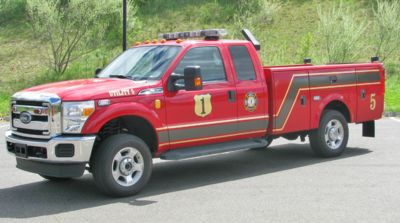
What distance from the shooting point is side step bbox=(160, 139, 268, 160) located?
7.48 m

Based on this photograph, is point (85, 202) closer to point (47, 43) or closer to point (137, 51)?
point (137, 51)

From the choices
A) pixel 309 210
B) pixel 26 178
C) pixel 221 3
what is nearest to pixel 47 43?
pixel 221 3

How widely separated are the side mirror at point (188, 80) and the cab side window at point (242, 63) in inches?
36.8

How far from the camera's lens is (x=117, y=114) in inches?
272

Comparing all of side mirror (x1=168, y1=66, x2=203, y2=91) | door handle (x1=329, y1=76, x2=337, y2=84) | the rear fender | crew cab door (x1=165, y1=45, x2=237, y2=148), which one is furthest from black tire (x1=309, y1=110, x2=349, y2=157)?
side mirror (x1=168, y1=66, x2=203, y2=91)

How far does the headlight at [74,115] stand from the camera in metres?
6.65

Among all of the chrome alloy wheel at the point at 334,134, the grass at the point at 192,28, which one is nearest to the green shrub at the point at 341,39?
the grass at the point at 192,28

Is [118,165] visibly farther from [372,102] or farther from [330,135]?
[372,102]

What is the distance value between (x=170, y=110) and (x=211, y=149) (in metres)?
0.87

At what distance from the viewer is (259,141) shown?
8539mm

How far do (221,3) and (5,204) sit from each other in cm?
3738

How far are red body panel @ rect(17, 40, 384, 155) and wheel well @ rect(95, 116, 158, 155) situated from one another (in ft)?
0.38

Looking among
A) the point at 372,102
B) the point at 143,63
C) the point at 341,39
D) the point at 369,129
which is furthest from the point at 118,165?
the point at 341,39

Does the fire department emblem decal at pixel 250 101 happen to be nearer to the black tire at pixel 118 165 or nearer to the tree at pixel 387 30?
the black tire at pixel 118 165
